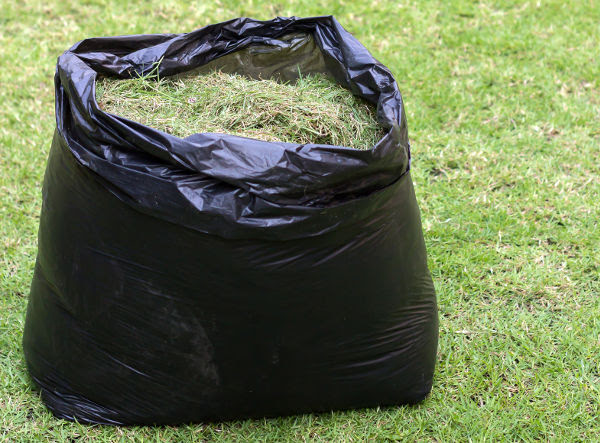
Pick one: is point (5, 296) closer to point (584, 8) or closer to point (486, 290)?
point (486, 290)

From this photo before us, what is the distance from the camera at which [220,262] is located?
183 cm

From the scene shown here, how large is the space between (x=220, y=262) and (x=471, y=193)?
178cm

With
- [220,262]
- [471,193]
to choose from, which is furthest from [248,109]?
[471,193]

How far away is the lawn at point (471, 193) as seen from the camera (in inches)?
88.1

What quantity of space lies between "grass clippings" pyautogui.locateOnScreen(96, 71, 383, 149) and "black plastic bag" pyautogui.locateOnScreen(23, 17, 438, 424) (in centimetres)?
7

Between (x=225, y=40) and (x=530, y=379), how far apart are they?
1606 millimetres

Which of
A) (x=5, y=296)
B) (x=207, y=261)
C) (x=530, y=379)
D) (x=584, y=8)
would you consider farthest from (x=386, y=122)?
(x=584, y=8)

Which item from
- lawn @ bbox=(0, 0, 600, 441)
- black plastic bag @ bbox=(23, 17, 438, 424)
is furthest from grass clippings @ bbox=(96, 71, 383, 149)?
lawn @ bbox=(0, 0, 600, 441)

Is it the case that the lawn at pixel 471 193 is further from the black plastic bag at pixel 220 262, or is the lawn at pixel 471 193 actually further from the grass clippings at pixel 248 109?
the grass clippings at pixel 248 109

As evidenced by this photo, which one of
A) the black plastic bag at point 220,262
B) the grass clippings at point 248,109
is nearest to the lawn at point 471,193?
the black plastic bag at point 220,262

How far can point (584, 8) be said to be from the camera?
4828 mm

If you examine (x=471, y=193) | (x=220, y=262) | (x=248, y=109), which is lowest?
(x=471, y=193)

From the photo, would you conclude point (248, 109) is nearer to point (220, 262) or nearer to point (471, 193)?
point (220, 262)

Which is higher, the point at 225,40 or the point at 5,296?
the point at 225,40
